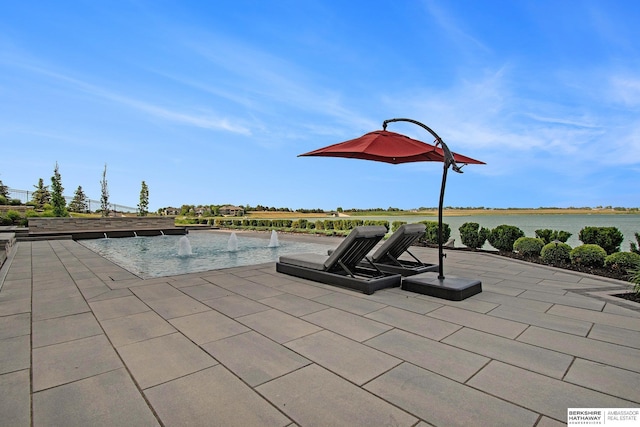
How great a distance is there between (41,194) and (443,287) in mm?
46265

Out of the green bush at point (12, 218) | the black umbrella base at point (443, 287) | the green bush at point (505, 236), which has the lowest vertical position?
the black umbrella base at point (443, 287)

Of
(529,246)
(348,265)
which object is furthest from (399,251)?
(529,246)

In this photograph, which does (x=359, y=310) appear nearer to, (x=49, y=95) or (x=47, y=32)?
(x=47, y=32)

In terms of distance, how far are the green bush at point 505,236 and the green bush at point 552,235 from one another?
49 cm

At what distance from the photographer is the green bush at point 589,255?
644 centimetres

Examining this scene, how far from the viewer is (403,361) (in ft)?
7.88

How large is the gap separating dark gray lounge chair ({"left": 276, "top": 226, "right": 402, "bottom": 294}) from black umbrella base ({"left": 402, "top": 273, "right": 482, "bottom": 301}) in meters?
0.38

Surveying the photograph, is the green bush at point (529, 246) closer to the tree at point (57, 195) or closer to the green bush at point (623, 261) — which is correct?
the green bush at point (623, 261)

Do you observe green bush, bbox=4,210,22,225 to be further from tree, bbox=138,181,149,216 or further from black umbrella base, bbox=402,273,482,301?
black umbrella base, bbox=402,273,482,301

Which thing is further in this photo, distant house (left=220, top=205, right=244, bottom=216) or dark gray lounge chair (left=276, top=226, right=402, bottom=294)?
distant house (left=220, top=205, right=244, bottom=216)

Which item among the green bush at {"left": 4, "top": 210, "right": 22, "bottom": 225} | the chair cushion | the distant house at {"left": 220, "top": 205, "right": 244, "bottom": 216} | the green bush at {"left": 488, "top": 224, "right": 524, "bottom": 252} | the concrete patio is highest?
the distant house at {"left": 220, "top": 205, "right": 244, "bottom": 216}

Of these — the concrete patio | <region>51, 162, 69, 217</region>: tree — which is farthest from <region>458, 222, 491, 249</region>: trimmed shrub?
<region>51, 162, 69, 217</region>: tree

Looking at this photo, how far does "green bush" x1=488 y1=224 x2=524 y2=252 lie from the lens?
867 centimetres

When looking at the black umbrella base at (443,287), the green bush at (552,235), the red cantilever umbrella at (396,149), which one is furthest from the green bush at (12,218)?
the green bush at (552,235)
